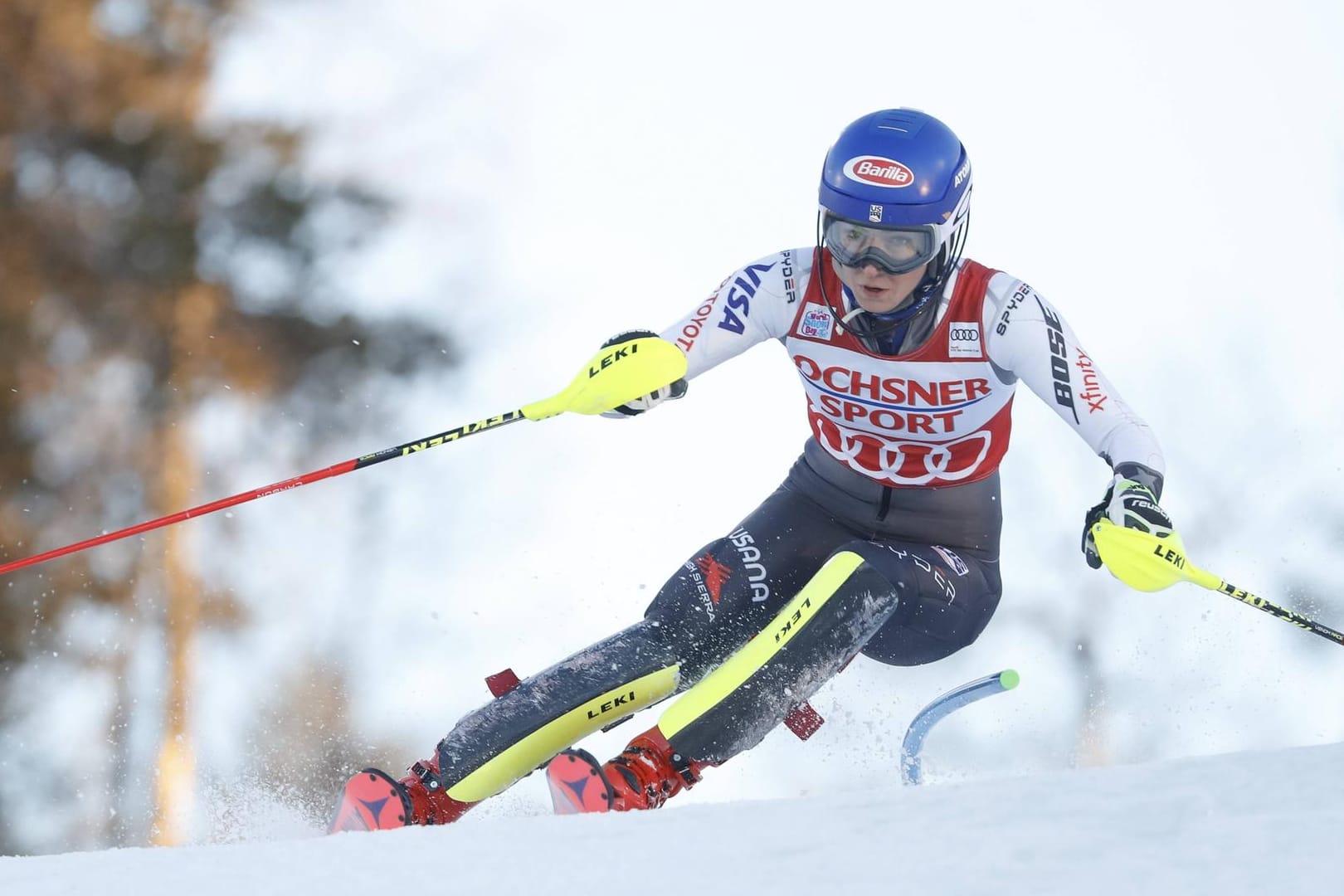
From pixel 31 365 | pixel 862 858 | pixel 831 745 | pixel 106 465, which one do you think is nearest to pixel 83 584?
pixel 106 465

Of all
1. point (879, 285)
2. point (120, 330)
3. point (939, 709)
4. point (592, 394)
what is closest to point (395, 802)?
point (592, 394)

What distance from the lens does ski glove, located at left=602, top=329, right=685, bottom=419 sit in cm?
356

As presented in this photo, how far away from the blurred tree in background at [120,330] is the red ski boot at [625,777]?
736 centimetres

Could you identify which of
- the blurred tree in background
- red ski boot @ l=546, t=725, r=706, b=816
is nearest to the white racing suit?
red ski boot @ l=546, t=725, r=706, b=816

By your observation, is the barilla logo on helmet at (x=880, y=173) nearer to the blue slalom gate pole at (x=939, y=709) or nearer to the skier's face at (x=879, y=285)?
the skier's face at (x=879, y=285)

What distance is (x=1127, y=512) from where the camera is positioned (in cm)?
303

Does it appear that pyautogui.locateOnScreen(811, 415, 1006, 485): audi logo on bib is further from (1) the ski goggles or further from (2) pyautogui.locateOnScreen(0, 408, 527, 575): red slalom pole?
(2) pyautogui.locateOnScreen(0, 408, 527, 575): red slalom pole

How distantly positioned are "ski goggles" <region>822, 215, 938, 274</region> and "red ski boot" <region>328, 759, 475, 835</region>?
157 centimetres

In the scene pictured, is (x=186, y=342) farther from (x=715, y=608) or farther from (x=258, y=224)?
(x=715, y=608)

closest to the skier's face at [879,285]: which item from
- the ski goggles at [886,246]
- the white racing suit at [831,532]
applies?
the ski goggles at [886,246]

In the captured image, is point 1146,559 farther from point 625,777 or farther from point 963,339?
point 625,777

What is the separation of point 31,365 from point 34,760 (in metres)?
2.91

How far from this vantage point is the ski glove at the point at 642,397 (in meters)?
3.56

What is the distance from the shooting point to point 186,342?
34.7 feet
